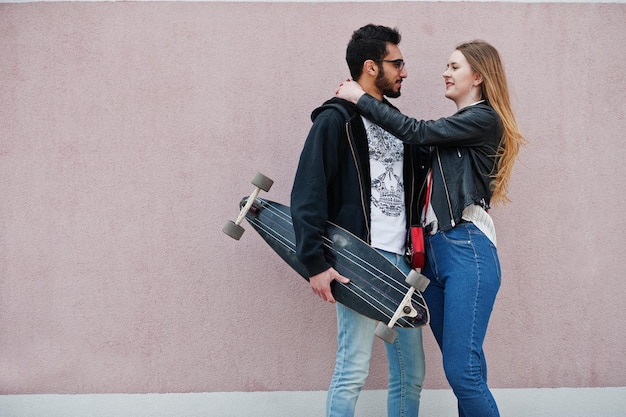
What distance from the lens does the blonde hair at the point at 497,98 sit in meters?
2.41

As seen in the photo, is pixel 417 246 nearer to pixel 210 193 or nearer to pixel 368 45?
pixel 368 45

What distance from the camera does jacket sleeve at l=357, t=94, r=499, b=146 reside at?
90.9 inches

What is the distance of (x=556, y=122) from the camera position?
313 cm

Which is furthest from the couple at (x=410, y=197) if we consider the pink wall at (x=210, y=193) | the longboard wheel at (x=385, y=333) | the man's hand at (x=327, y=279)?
the pink wall at (x=210, y=193)

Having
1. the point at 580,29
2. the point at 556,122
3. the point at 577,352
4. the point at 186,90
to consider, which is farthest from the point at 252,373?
the point at 580,29

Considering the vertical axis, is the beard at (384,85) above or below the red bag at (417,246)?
above

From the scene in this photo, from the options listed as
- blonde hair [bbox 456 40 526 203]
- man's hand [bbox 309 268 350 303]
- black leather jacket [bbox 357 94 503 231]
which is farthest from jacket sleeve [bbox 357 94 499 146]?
man's hand [bbox 309 268 350 303]

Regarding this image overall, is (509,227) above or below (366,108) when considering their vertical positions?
below

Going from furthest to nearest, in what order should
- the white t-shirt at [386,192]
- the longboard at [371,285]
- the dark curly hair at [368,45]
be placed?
the dark curly hair at [368,45] < the white t-shirt at [386,192] < the longboard at [371,285]

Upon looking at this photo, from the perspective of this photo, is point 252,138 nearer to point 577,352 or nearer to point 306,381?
point 306,381

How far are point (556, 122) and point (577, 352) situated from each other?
4.07 feet

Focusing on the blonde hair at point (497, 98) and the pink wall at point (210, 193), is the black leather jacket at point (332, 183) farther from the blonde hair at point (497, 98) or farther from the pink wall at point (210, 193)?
the pink wall at point (210, 193)

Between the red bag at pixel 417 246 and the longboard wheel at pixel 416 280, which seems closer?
the longboard wheel at pixel 416 280

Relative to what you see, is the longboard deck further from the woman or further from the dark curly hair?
the dark curly hair
